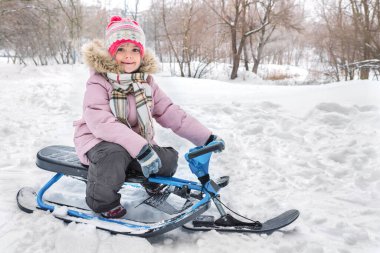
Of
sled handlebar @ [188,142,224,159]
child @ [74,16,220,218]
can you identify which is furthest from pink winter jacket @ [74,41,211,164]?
sled handlebar @ [188,142,224,159]

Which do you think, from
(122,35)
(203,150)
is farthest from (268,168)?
(122,35)

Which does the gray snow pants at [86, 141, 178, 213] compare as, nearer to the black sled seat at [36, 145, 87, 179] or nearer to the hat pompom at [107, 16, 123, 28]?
the black sled seat at [36, 145, 87, 179]

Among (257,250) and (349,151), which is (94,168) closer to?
(257,250)

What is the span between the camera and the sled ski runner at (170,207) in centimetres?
170

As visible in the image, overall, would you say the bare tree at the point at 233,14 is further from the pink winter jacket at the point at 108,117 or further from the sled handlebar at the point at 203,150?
the sled handlebar at the point at 203,150

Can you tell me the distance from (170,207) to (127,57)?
3.31 feet

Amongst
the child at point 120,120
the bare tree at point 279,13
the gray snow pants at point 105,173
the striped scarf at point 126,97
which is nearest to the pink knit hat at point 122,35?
the child at point 120,120

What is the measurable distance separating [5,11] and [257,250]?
1393 centimetres

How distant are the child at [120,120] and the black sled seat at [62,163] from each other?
0.08 m

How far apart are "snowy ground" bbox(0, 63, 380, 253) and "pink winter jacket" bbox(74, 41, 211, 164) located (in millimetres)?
491

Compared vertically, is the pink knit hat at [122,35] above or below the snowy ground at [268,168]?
above

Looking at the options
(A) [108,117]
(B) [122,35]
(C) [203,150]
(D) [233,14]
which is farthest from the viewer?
(D) [233,14]

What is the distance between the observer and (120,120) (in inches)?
75.7

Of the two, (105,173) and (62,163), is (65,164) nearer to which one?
(62,163)
